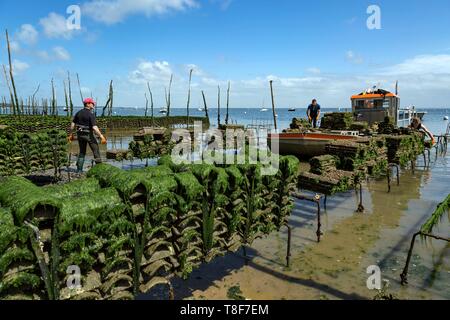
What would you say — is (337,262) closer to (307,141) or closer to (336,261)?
(336,261)

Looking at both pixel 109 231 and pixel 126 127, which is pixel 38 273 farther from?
pixel 126 127

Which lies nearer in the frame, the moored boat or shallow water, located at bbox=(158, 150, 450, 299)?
shallow water, located at bbox=(158, 150, 450, 299)

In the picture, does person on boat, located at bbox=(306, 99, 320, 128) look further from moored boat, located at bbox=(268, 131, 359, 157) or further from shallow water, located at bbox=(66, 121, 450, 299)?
shallow water, located at bbox=(66, 121, 450, 299)

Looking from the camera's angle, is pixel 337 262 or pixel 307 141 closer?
pixel 337 262

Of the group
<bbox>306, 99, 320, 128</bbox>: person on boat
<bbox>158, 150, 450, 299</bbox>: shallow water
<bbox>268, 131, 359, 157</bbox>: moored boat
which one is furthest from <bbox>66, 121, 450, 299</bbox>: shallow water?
<bbox>306, 99, 320, 128</bbox>: person on boat

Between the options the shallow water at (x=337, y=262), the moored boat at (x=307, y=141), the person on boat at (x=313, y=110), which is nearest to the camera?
the shallow water at (x=337, y=262)

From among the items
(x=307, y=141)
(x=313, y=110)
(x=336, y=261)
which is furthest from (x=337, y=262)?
(x=313, y=110)

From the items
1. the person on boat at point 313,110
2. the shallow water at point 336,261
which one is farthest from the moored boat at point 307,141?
the shallow water at point 336,261

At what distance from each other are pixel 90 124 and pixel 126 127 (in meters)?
42.3

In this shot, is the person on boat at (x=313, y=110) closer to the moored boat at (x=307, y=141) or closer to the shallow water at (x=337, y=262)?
the moored boat at (x=307, y=141)
